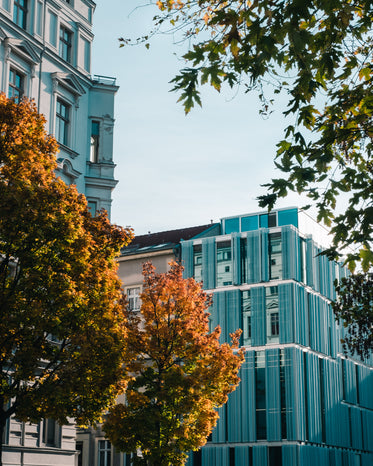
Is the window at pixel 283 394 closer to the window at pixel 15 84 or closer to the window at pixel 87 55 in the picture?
the window at pixel 87 55

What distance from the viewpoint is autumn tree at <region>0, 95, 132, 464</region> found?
63.3 ft

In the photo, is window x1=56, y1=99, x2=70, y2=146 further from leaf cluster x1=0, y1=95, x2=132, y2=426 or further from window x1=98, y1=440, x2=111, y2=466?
window x1=98, y1=440, x2=111, y2=466

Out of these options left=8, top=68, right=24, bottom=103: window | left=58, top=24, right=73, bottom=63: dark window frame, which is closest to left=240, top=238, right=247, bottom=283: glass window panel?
left=58, top=24, right=73, bottom=63: dark window frame

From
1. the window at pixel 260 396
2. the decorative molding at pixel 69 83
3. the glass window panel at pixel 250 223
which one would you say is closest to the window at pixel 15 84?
the decorative molding at pixel 69 83

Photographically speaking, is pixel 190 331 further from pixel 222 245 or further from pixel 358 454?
pixel 358 454

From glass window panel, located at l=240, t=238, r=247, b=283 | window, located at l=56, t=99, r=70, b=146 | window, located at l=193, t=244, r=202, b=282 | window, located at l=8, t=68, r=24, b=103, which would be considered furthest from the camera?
window, located at l=193, t=244, r=202, b=282

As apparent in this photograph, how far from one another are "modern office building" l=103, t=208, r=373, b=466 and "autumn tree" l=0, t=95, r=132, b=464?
3094cm

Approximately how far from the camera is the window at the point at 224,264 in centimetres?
5606

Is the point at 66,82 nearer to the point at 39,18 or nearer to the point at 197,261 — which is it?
the point at 39,18

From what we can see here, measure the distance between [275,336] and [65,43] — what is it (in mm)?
28399

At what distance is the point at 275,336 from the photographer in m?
53.2

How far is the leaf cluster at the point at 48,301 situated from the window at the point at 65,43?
36.0ft

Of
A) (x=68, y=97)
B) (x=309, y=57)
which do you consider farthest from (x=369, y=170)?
(x=68, y=97)

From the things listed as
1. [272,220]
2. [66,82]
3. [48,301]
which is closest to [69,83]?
[66,82]
